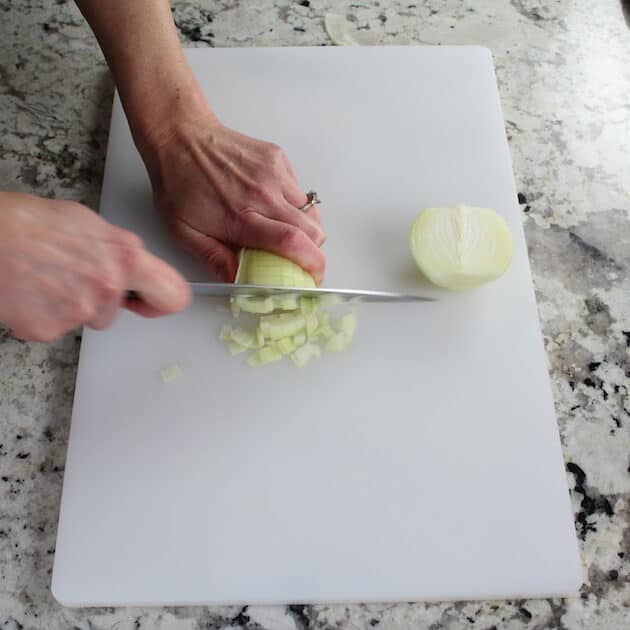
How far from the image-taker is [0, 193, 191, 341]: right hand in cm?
89

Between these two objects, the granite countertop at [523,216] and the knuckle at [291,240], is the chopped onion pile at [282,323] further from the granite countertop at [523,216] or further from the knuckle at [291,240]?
the granite countertop at [523,216]

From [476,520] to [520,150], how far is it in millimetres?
783

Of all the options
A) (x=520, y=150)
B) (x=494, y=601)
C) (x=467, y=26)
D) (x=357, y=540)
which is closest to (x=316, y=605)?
(x=357, y=540)

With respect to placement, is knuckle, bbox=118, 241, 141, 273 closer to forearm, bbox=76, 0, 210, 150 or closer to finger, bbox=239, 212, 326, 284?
finger, bbox=239, 212, 326, 284

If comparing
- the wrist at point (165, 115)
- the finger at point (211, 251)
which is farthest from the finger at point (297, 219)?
the wrist at point (165, 115)

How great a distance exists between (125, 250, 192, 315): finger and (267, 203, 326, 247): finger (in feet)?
1.01

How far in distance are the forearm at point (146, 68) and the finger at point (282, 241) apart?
0.85 ft

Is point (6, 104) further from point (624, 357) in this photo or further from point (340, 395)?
point (624, 357)

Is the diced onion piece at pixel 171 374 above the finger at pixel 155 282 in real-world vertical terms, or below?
below

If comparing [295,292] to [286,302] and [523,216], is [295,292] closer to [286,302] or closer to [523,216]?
[286,302]

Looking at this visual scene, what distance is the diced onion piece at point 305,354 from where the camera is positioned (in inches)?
46.8

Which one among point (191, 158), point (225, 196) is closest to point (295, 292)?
point (225, 196)

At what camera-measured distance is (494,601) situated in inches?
42.5

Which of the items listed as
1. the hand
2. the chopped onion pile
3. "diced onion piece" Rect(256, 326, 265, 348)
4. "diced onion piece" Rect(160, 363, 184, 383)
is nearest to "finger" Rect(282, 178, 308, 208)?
the hand
